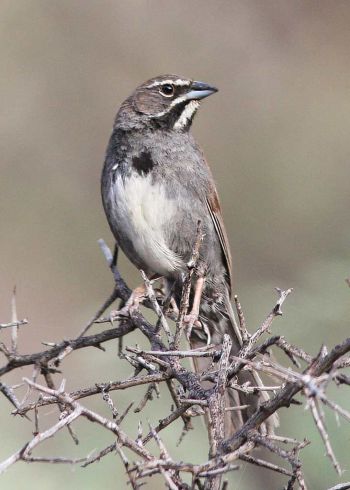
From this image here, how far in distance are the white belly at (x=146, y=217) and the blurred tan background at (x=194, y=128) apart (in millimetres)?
2070

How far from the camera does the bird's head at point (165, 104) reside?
5.02m

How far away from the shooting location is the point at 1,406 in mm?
5629

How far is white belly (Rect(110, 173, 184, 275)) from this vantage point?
4.70 meters

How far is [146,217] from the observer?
15.6 ft

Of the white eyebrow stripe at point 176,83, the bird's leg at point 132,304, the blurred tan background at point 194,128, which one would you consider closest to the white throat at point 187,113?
the white eyebrow stripe at point 176,83

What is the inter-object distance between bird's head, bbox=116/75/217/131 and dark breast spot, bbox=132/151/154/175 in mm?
268

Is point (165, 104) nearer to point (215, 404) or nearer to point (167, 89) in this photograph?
point (167, 89)

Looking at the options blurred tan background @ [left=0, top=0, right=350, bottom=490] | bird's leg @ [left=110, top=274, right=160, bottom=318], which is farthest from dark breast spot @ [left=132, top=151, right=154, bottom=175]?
blurred tan background @ [left=0, top=0, right=350, bottom=490]

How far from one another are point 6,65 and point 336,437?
618 cm

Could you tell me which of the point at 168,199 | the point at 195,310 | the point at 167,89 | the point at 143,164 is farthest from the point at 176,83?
the point at 195,310

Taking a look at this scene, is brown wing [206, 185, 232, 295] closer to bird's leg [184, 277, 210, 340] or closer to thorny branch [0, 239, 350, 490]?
bird's leg [184, 277, 210, 340]

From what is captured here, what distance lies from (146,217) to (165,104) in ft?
2.22

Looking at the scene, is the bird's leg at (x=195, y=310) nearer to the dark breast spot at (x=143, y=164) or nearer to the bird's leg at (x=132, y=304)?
the bird's leg at (x=132, y=304)

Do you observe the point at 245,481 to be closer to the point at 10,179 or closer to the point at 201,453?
the point at 201,453
